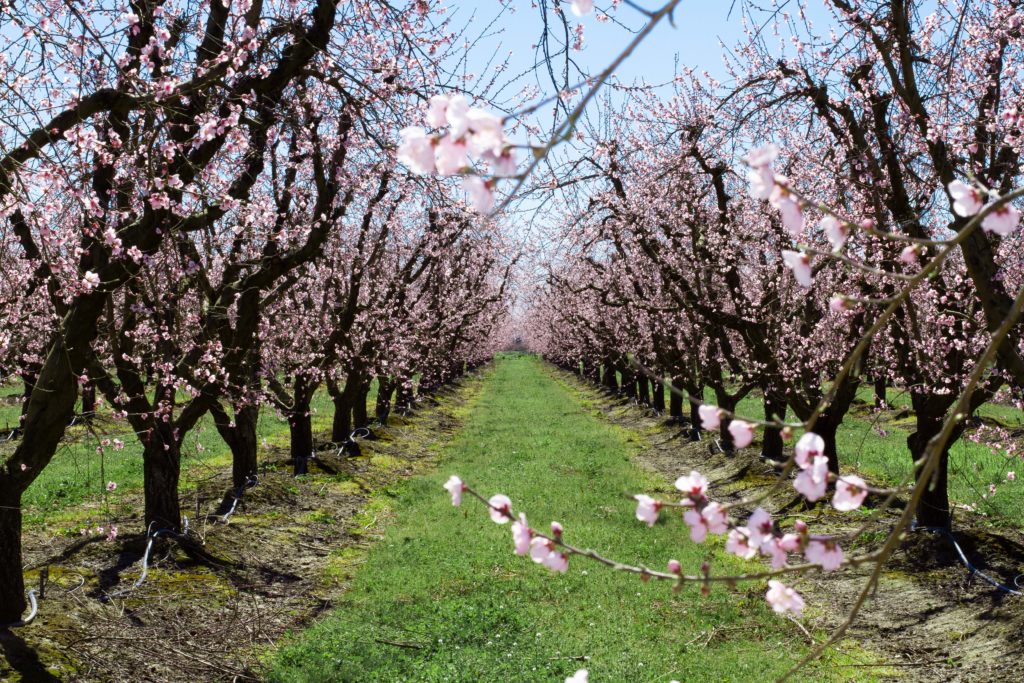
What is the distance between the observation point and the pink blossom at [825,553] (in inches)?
72.0

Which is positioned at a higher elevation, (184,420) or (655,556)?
(184,420)

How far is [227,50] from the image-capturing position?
20.8 feet

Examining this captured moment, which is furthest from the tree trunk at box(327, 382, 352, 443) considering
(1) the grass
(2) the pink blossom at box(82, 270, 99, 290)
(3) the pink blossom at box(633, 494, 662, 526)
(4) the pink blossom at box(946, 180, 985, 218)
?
(4) the pink blossom at box(946, 180, 985, 218)

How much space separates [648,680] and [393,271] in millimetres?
17212

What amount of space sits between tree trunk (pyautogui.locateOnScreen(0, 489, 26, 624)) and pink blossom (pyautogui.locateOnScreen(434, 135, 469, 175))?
624cm

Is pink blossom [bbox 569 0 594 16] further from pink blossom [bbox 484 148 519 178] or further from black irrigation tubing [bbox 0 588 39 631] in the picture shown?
black irrigation tubing [bbox 0 588 39 631]

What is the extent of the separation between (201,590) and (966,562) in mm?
8142

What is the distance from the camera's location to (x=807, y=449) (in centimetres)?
196

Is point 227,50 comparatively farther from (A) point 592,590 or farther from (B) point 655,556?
(B) point 655,556

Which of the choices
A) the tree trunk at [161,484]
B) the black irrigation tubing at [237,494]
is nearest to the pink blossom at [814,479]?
the tree trunk at [161,484]

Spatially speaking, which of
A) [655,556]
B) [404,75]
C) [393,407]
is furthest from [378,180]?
[393,407]

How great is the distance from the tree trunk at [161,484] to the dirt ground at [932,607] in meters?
7.14

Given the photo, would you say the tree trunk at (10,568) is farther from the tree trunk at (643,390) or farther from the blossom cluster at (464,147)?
the tree trunk at (643,390)

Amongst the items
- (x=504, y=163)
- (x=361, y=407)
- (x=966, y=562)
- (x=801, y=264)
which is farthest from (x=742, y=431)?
(x=361, y=407)
